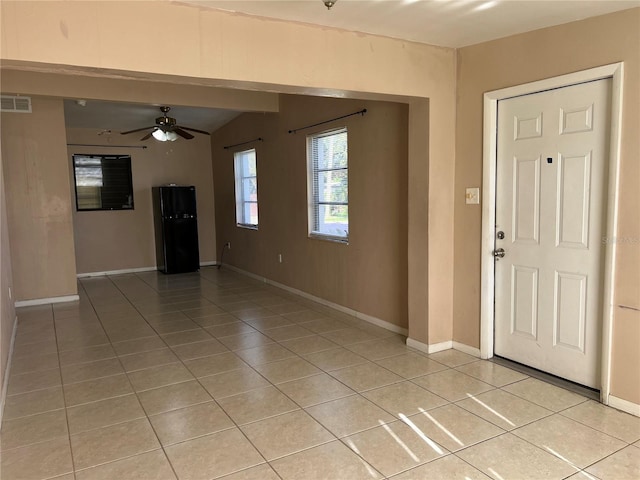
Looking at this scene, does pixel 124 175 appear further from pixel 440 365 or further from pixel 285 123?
pixel 440 365

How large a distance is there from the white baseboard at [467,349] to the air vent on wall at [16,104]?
5514 millimetres

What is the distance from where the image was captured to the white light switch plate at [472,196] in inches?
140

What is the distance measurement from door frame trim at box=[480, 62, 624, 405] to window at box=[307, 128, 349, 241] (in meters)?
1.73

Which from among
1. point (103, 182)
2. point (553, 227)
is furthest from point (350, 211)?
point (103, 182)

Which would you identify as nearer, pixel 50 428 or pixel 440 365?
pixel 50 428

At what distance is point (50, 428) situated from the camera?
2.70m

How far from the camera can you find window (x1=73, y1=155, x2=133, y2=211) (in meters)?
7.57

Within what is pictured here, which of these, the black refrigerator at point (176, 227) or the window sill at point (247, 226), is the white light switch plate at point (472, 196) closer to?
the window sill at point (247, 226)

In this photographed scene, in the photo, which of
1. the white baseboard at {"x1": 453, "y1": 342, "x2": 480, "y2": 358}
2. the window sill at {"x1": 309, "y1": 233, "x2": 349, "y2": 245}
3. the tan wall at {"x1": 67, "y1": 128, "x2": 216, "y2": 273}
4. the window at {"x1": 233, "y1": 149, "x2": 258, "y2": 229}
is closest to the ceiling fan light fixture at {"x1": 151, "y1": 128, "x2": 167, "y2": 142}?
the window at {"x1": 233, "y1": 149, "x2": 258, "y2": 229}

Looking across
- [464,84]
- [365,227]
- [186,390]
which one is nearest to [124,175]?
[365,227]

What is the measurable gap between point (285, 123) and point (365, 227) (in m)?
2.08

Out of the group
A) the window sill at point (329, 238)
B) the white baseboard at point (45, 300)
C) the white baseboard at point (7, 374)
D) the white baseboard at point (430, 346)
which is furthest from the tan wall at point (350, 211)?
the white baseboard at point (7, 374)

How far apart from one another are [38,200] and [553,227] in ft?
18.8

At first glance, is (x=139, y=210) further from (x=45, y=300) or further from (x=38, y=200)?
(x=45, y=300)
